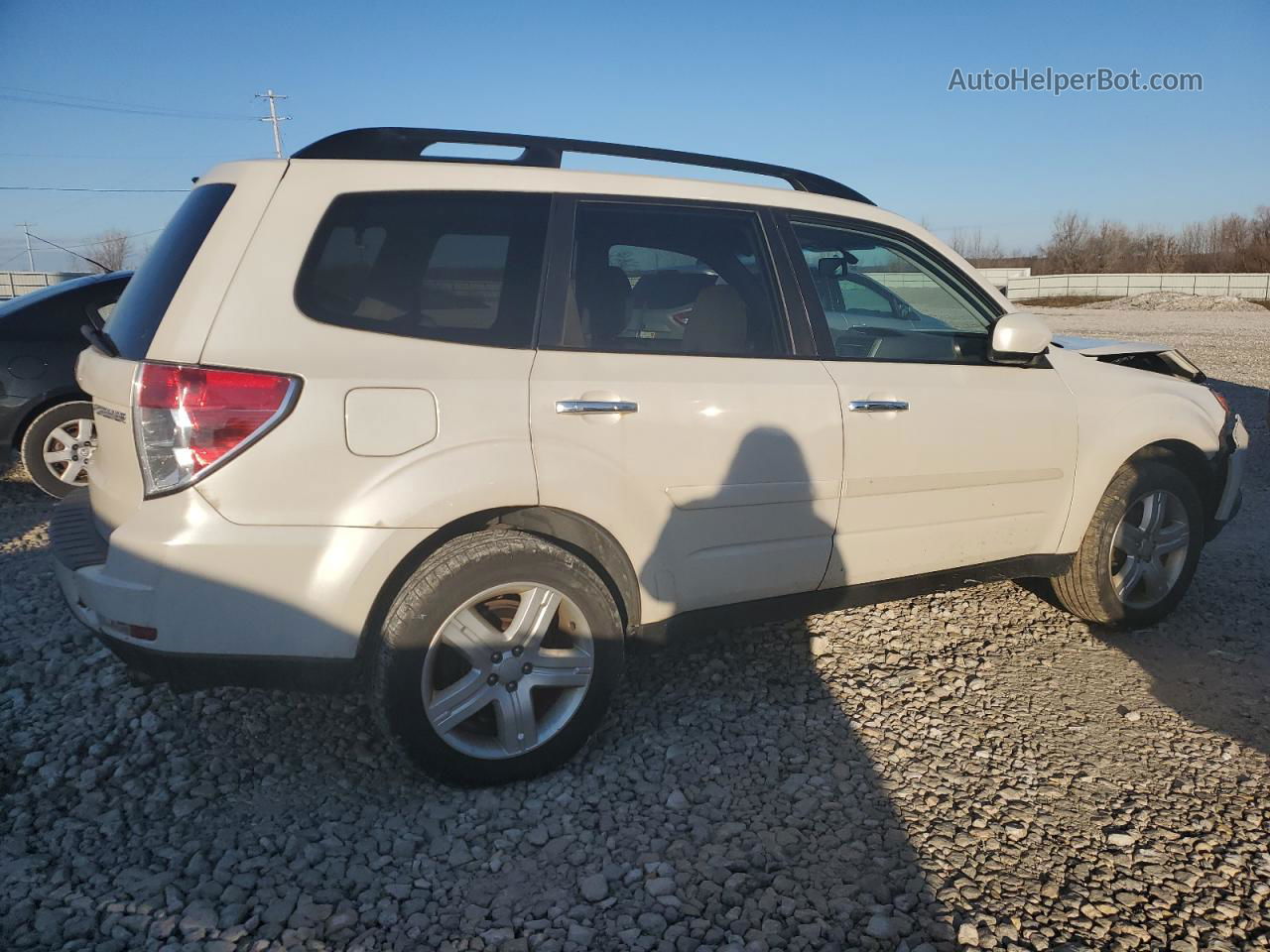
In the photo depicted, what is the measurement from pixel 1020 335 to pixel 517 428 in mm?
2088

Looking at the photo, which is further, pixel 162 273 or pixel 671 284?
pixel 671 284

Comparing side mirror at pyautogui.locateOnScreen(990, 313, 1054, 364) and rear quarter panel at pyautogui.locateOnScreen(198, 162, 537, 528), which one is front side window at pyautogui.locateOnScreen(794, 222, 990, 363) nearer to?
side mirror at pyautogui.locateOnScreen(990, 313, 1054, 364)

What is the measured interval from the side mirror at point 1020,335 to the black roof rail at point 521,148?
0.77 m

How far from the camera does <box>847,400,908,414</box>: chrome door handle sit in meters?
3.40

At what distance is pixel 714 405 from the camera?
3129mm

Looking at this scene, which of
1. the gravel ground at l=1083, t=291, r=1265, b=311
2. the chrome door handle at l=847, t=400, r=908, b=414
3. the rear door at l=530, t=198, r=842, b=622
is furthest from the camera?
the gravel ground at l=1083, t=291, r=1265, b=311

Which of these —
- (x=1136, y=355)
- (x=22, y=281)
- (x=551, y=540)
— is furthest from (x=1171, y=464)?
(x=22, y=281)

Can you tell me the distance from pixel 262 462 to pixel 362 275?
25.8 inches

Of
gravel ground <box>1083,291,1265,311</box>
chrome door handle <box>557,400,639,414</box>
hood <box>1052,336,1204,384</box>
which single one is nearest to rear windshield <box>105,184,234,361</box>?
chrome door handle <box>557,400,639,414</box>

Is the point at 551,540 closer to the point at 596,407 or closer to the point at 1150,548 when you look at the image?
the point at 596,407

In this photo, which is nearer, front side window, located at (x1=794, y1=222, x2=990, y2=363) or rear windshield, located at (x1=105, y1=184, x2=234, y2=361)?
rear windshield, located at (x1=105, y1=184, x2=234, y2=361)

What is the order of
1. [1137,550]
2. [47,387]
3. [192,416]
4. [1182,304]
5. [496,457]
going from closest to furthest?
[192,416]
[496,457]
[1137,550]
[47,387]
[1182,304]

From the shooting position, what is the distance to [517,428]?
9.32 feet

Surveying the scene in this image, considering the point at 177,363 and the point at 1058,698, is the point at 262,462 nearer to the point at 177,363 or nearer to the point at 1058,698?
the point at 177,363
